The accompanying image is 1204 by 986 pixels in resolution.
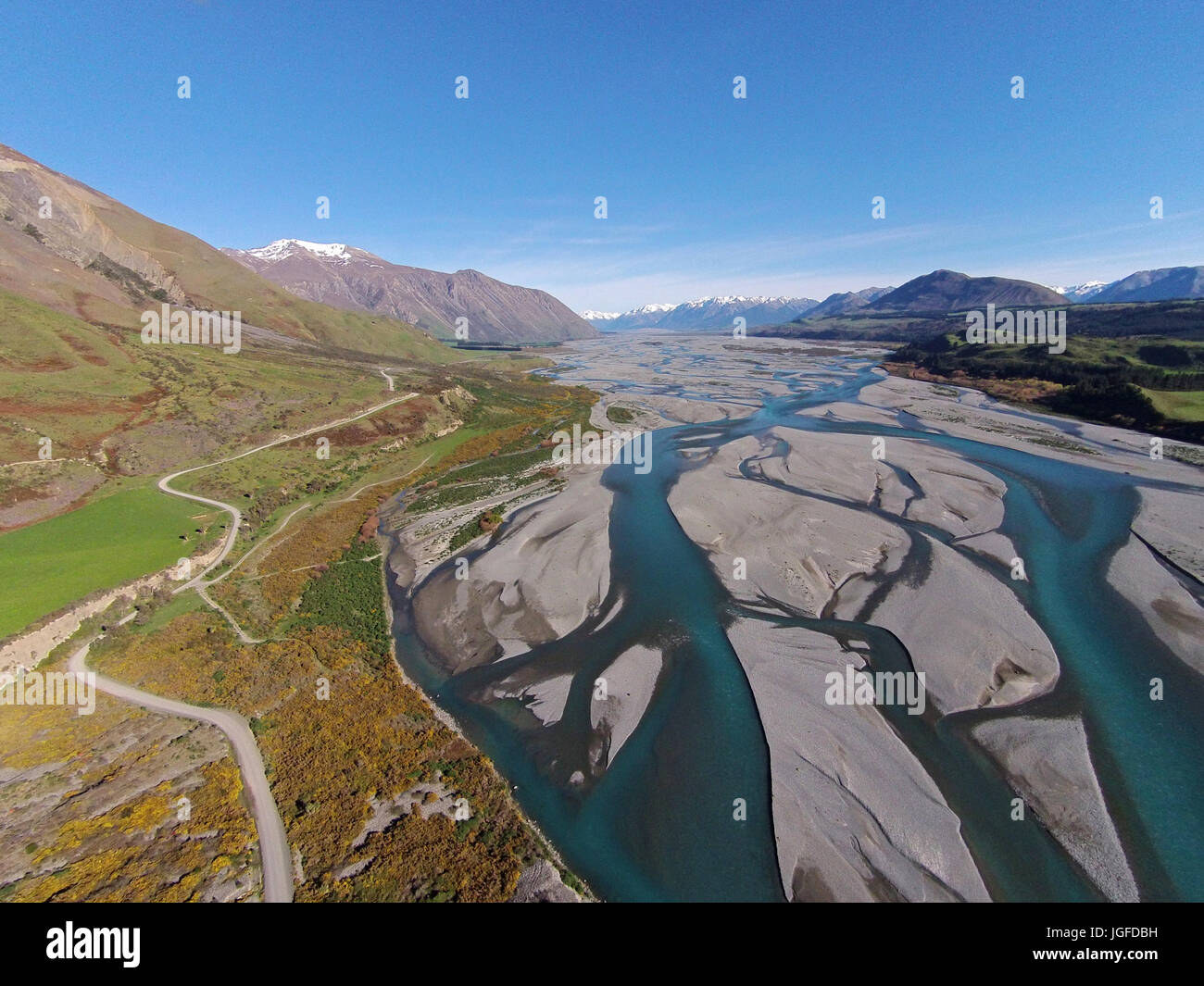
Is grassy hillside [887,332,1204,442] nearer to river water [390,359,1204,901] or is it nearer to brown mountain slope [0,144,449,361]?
river water [390,359,1204,901]

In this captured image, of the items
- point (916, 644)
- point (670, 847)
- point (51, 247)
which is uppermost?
point (51, 247)

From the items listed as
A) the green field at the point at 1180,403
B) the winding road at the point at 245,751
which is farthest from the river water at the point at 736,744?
the green field at the point at 1180,403

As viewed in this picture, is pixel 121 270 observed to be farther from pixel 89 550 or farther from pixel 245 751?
pixel 245 751

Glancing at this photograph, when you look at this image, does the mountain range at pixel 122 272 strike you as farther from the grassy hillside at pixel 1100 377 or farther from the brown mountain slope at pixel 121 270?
the grassy hillside at pixel 1100 377

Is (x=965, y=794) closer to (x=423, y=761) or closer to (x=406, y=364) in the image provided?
(x=423, y=761)

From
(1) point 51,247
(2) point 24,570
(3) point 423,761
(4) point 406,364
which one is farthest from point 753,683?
(1) point 51,247
